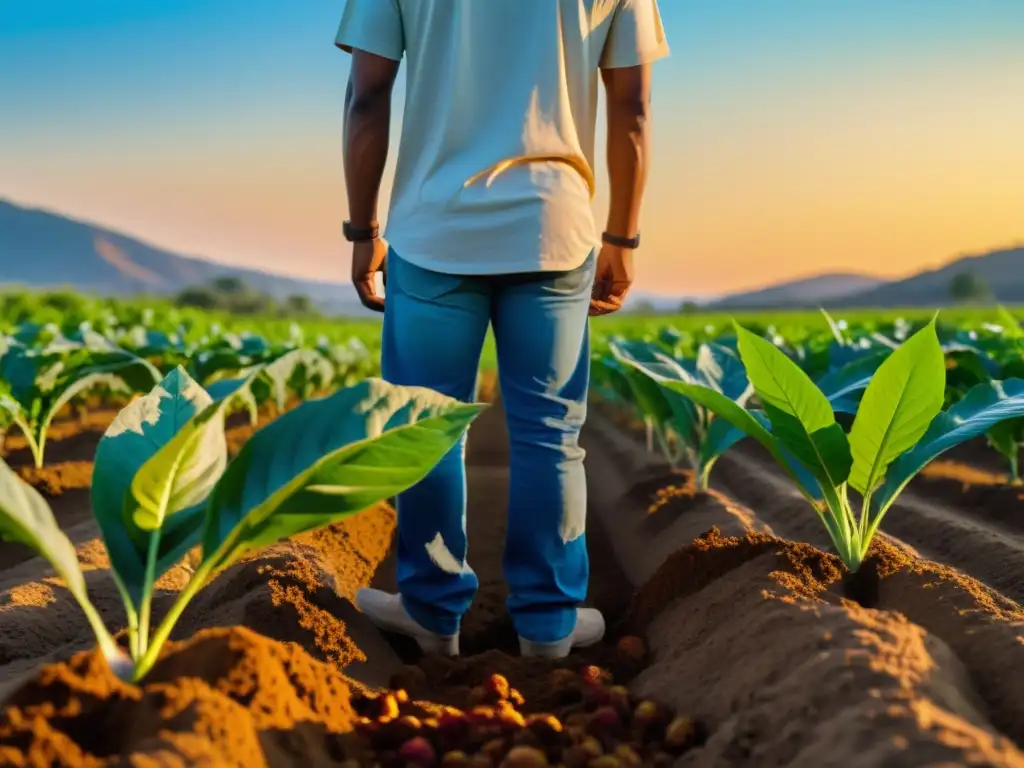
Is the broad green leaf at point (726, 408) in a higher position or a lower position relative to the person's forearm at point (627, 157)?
lower

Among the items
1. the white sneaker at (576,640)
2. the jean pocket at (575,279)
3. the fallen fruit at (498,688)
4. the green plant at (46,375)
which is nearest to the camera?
the fallen fruit at (498,688)

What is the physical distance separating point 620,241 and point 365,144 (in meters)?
0.68

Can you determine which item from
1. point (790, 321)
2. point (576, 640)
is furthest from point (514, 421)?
point (790, 321)

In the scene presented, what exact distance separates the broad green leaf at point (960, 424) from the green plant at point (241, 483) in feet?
4.07

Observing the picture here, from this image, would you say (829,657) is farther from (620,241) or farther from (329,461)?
(620,241)

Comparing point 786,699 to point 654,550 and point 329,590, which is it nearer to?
point 329,590

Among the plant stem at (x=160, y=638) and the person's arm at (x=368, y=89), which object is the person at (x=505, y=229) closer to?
the person's arm at (x=368, y=89)

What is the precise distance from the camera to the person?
2.03 meters

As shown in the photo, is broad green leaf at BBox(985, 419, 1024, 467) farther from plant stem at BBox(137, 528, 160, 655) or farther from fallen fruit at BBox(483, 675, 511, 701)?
plant stem at BBox(137, 528, 160, 655)

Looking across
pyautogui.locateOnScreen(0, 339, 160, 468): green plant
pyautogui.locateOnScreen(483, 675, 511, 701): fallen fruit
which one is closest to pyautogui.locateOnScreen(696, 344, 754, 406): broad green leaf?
pyautogui.locateOnScreen(483, 675, 511, 701): fallen fruit

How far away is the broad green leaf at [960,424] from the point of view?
6.54 ft

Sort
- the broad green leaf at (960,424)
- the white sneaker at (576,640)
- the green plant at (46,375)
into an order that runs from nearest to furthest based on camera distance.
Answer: the broad green leaf at (960,424)
the white sneaker at (576,640)
the green plant at (46,375)

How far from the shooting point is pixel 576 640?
2309 millimetres

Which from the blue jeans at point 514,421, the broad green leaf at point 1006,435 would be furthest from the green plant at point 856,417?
the broad green leaf at point 1006,435
